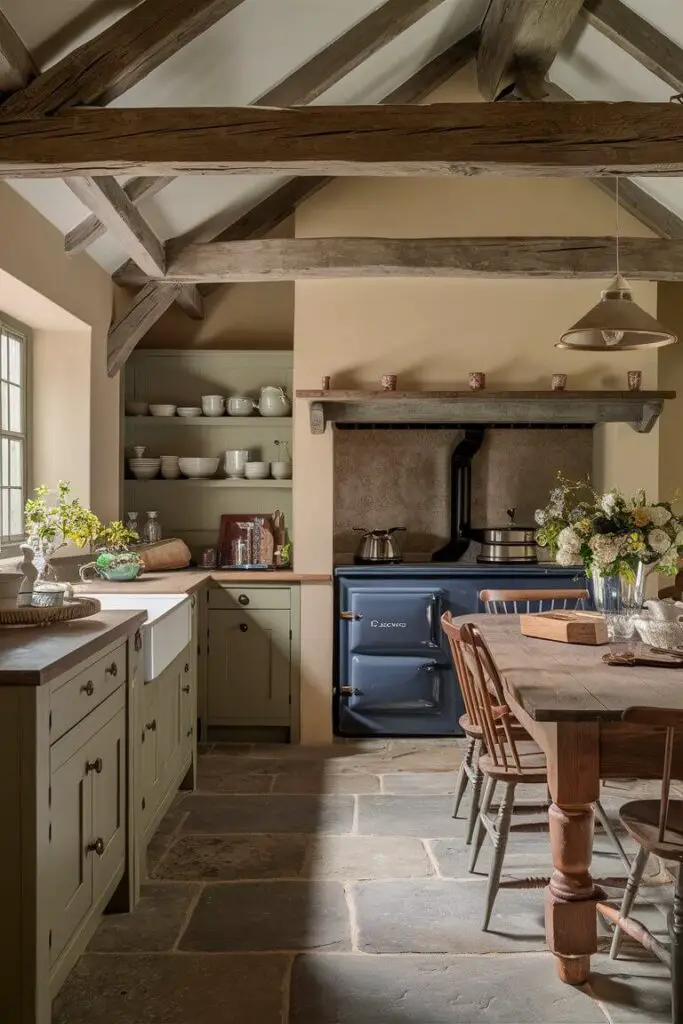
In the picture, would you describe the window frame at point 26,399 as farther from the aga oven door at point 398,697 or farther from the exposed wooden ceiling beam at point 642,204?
the exposed wooden ceiling beam at point 642,204

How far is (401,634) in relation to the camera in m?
5.41

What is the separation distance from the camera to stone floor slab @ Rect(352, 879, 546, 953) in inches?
113

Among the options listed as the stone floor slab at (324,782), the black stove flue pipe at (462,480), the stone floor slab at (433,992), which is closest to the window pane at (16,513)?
the stone floor slab at (324,782)

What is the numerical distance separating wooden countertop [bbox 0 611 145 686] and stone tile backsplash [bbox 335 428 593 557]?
10.3 feet

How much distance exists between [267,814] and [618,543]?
197cm

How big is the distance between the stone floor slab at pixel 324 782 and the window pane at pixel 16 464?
2098mm

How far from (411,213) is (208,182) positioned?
1313 mm

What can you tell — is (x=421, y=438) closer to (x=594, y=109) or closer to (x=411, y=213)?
(x=411, y=213)

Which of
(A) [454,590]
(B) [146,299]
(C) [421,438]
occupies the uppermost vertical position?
(B) [146,299]

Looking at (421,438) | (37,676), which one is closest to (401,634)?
Answer: (421,438)

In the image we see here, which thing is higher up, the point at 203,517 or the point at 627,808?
the point at 203,517

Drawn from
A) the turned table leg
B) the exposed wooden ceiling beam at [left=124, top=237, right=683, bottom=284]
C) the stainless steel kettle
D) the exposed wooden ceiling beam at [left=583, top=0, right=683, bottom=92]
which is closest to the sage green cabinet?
the stainless steel kettle

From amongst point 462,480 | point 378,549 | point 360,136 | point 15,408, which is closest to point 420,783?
point 378,549

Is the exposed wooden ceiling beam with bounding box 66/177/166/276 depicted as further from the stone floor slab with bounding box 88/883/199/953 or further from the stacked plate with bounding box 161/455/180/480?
the stone floor slab with bounding box 88/883/199/953
